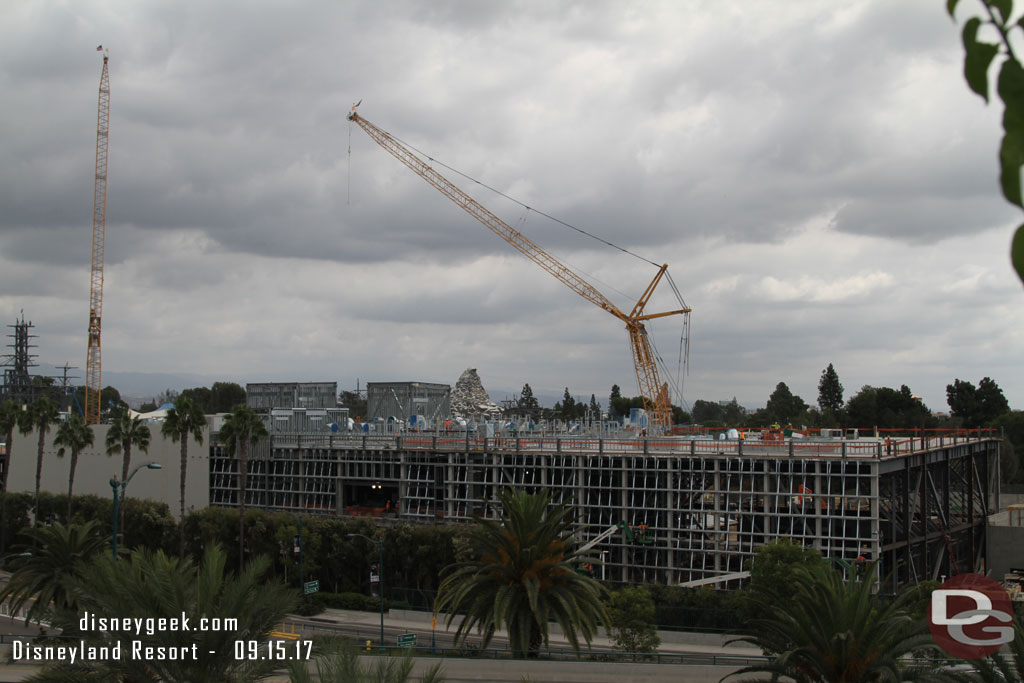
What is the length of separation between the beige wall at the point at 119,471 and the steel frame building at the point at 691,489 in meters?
10.7

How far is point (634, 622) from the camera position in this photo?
185ft

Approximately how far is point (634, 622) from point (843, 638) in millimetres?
31370

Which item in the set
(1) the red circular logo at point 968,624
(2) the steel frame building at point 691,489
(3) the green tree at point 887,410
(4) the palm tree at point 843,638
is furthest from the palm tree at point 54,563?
(3) the green tree at point 887,410

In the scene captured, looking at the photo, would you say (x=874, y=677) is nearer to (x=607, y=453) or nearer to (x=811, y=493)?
(x=811, y=493)

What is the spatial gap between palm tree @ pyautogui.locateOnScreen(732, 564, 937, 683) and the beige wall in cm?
8214

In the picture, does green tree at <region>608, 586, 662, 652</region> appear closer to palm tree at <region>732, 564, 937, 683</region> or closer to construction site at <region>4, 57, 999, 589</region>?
construction site at <region>4, 57, 999, 589</region>

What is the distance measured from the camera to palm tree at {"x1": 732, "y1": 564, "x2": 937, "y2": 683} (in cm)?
2678

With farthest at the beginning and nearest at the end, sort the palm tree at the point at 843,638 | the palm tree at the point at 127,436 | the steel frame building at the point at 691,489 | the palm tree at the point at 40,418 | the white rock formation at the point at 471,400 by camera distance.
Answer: the white rock formation at the point at 471,400 < the palm tree at the point at 40,418 < the palm tree at the point at 127,436 < the steel frame building at the point at 691,489 < the palm tree at the point at 843,638

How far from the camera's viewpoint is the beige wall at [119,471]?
333ft

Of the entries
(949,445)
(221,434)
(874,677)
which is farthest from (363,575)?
(874,677)

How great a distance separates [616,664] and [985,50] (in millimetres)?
43916

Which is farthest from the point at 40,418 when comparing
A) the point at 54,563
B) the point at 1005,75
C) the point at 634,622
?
the point at 1005,75

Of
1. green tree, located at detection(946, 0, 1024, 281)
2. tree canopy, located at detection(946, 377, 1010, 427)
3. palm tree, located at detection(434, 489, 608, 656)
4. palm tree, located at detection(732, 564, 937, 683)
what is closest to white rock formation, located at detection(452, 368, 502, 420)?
tree canopy, located at detection(946, 377, 1010, 427)

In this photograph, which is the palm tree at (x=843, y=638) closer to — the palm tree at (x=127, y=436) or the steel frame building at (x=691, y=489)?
the steel frame building at (x=691, y=489)
